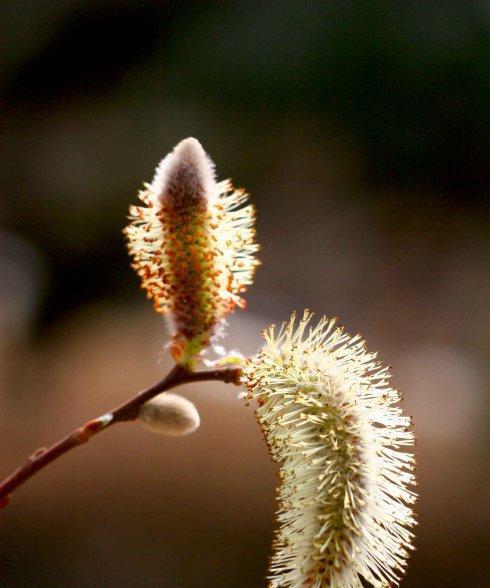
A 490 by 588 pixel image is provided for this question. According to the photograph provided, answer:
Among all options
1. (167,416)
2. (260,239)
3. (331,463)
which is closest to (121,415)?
(167,416)

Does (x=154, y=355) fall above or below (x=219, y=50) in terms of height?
below

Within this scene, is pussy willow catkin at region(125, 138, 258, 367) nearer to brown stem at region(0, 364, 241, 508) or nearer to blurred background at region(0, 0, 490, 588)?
brown stem at region(0, 364, 241, 508)

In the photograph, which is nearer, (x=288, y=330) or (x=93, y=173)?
(x=288, y=330)

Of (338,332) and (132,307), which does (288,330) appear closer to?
(338,332)

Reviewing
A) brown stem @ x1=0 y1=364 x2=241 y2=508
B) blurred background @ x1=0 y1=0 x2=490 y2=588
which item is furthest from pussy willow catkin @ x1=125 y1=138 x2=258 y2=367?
blurred background @ x1=0 y1=0 x2=490 y2=588

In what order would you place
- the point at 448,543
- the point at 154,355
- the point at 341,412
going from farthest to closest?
the point at 154,355
the point at 448,543
the point at 341,412

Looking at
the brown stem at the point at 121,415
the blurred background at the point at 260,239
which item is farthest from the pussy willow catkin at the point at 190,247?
the blurred background at the point at 260,239

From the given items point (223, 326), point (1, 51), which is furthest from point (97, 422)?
point (1, 51)

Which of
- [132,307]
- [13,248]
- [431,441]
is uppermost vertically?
[13,248]
